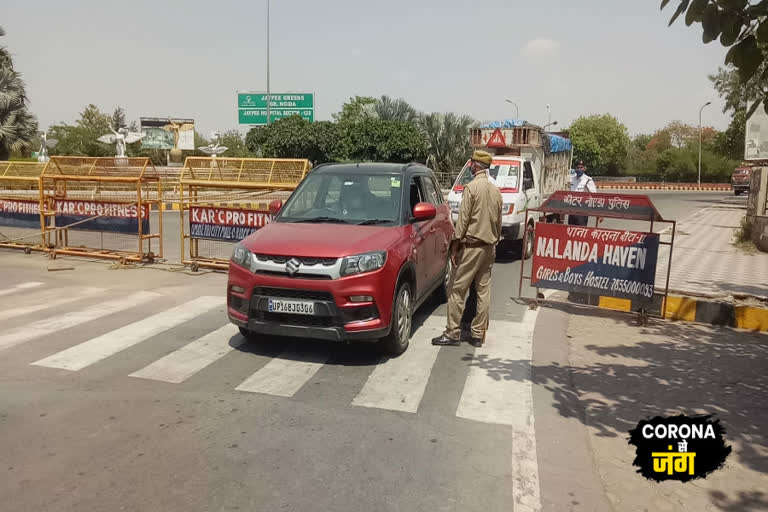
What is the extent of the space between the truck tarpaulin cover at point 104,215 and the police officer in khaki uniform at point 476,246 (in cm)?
709

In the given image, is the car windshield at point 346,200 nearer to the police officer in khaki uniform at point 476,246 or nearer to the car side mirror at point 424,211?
the car side mirror at point 424,211

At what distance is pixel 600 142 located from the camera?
90.6 m

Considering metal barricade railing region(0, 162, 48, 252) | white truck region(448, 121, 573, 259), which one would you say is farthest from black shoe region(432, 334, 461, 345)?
metal barricade railing region(0, 162, 48, 252)

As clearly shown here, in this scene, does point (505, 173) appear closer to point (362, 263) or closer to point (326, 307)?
point (362, 263)

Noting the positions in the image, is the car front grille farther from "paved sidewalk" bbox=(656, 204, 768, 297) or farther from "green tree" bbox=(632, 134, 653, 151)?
"green tree" bbox=(632, 134, 653, 151)

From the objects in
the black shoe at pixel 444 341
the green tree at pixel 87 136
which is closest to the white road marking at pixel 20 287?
the black shoe at pixel 444 341

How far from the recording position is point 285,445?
426 centimetres

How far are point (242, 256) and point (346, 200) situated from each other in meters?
1.45

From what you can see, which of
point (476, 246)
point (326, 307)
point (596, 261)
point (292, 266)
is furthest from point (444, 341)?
point (596, 261)

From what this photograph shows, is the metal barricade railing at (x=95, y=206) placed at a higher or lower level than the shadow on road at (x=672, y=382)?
higher

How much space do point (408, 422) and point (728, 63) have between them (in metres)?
3.26

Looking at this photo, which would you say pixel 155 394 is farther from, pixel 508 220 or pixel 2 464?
pixel 508 220

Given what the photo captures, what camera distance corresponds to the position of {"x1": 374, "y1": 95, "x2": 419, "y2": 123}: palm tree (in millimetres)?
43562

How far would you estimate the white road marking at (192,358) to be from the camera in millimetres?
5645
